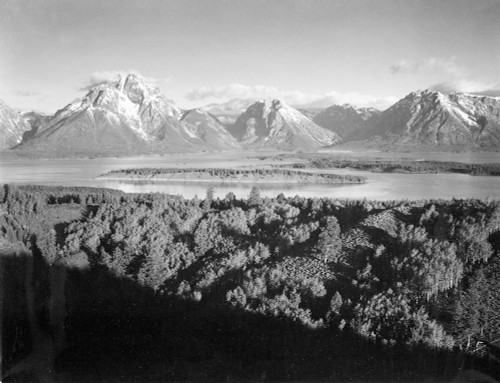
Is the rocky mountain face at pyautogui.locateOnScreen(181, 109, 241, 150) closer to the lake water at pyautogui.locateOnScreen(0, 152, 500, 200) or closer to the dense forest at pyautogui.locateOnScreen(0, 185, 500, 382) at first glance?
the lake water at pyautogui.locateOnScreen(0, 152, 500, 200)

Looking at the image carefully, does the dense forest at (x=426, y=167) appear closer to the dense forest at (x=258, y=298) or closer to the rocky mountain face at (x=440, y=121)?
the rocky mountain face at (x=440, y=121)

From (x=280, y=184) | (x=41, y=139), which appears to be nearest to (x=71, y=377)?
(x=280, y=184)

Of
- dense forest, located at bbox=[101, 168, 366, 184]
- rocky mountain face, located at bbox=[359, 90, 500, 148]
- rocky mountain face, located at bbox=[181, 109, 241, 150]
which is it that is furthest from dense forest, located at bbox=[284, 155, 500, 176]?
rocky mountain face, located at bbox=[181, 109, 241, 150]

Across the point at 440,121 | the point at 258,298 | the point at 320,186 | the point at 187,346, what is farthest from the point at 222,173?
the point at 440,121

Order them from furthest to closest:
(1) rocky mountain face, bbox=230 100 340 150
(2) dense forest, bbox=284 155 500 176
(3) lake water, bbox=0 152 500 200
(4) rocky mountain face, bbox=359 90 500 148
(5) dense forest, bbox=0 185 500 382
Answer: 1. (1) rocky mountain face, bbox=230 100 340 150
2. (4) rocky mountain face, bbox=359 90 500 148
3. (2) dense forest, bbox=284 155 500 176
4. (3) lake water, bbox=0 152 500 200
5. (5) dense forest, bbox=0 185 500 382

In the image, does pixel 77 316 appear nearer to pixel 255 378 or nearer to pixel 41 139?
pixel 255 378

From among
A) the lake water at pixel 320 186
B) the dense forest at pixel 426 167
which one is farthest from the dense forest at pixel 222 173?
the dense forest at pixel 426 167
